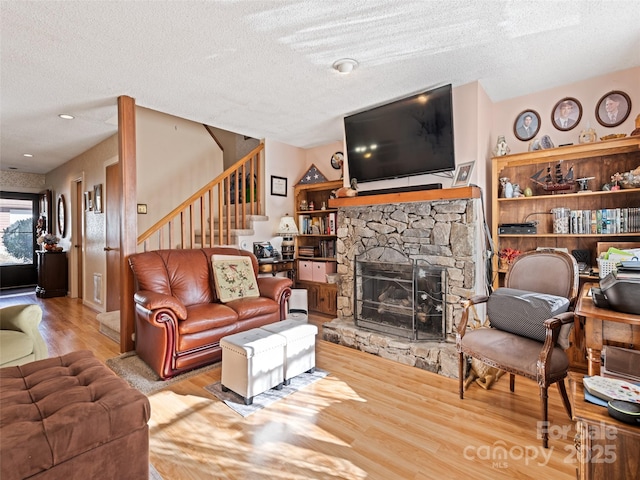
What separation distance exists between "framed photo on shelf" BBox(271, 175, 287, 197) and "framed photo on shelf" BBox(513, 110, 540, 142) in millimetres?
2934

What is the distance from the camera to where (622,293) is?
4.36 ft

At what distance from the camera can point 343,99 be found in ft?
10.6

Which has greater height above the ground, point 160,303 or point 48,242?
point 48,242

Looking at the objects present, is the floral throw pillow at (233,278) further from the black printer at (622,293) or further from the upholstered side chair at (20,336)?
the black printer at (622,293)

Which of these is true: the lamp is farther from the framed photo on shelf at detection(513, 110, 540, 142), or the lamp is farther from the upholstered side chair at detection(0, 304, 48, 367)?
the framed photo on shelf at detection(513, 110, 540, 142)

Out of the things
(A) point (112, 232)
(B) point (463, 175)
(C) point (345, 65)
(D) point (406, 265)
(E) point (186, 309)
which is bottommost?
(E) point (186, 309)

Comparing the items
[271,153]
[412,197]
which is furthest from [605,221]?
[271,153]

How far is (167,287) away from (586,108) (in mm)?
4155

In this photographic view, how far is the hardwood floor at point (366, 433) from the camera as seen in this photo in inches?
63.2

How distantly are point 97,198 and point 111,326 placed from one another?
7.19ft

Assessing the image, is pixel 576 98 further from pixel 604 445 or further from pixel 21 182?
pixel 21 182

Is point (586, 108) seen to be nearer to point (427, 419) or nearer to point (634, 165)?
point (634, 165)

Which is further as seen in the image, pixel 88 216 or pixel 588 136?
pixel 88 216

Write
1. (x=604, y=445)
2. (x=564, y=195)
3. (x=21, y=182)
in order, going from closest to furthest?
(x=604, y=445) → (x=564, y=195) → (x=21, y=182)
